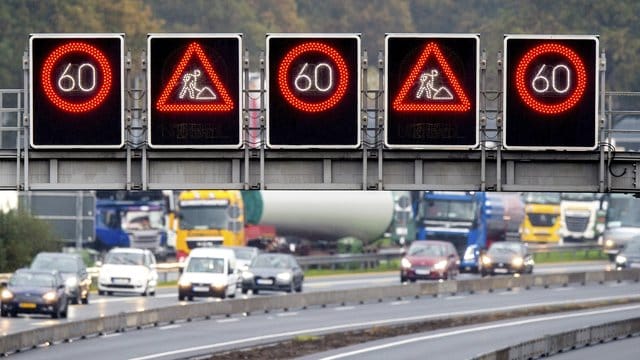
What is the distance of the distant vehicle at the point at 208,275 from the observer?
57.3 metres

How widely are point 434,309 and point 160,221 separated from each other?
22.3 meters

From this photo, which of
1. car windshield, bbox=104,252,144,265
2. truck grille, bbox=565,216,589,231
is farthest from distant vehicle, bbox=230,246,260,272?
truck grille, bbox=565,216,589,231

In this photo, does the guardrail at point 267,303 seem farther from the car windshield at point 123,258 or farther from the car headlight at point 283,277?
the car windshield at point 123,258

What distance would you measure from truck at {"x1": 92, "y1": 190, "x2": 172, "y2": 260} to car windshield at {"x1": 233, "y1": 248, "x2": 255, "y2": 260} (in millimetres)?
9762

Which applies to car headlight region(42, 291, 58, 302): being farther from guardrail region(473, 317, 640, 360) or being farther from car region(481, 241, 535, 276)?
car region(481, 241, 535, 276)

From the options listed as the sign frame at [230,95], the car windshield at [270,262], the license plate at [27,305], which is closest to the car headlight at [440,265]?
the car windshield at [270,262]

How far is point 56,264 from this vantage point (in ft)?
181

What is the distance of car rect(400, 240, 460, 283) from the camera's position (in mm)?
67500

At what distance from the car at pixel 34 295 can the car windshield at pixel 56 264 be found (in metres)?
4.38

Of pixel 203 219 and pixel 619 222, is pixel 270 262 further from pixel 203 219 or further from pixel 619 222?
pixel 619 222

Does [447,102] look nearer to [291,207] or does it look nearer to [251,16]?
[291,207]

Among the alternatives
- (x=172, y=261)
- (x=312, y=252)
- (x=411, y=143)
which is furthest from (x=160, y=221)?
(x=411, y=143)

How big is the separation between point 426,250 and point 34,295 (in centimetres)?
2187

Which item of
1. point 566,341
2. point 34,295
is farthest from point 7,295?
A: point 566,341
